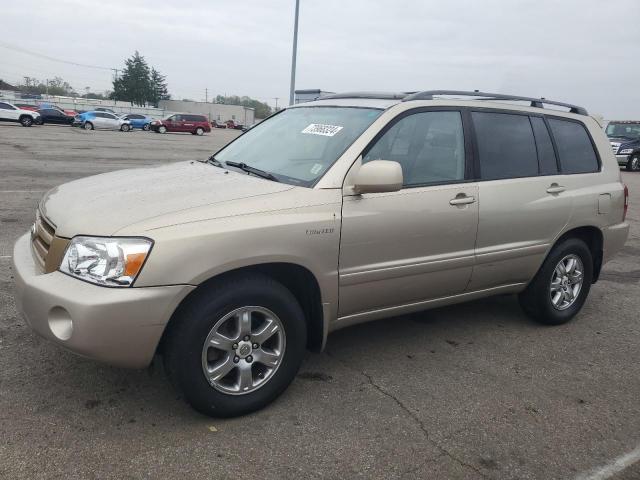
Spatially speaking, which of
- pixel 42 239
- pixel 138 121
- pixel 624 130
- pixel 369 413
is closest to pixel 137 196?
pixel 42 239

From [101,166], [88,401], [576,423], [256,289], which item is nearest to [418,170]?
[256,289]

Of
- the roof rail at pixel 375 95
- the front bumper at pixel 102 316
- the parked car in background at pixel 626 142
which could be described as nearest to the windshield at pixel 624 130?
the parked car in background at pixel 626 142

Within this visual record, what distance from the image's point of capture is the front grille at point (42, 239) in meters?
2.90

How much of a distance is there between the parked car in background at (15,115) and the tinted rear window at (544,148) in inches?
1420

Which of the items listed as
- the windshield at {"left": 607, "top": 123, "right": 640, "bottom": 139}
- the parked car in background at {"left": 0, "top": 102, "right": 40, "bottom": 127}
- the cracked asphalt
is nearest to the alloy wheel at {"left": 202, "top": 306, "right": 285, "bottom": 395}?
the cracked asphalt

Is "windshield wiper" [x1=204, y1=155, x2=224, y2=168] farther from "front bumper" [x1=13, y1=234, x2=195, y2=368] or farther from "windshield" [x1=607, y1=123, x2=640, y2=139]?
"windshield" [x1=607, y1=123, x2=640, y2=139]

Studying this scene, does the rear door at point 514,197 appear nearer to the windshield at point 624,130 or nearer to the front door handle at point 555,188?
the front door handle at point 555,188

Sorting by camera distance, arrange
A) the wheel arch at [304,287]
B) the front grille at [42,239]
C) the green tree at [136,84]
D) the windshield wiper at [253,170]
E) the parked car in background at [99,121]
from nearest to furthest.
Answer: the front grille at [42,239], the wheel arch at [304,287], the windshield wiper at [253,170], the parked car in background at [99,121], the green tree at [136,84]

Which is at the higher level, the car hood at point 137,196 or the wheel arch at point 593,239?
the car hood at point 137,196

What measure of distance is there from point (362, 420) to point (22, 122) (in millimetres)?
37379

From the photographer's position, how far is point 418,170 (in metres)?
3.65

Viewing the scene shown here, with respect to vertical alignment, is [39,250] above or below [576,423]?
above

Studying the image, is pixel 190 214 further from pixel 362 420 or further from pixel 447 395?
pixel 447 395

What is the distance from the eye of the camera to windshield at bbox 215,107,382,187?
3406 mm
